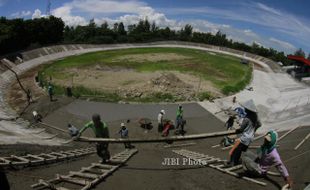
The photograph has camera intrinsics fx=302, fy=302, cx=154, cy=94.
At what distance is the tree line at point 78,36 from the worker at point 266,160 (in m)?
52.4

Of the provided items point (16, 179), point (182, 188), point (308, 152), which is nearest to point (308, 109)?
point (308, 152)

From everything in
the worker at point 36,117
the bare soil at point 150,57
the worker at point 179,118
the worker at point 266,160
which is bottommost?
the worker at point 36,117

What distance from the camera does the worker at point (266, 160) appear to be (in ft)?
28.3

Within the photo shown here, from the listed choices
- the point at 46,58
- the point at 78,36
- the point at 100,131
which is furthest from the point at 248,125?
the point at 78,36

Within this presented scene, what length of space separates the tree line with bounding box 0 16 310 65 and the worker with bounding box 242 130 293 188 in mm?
52442

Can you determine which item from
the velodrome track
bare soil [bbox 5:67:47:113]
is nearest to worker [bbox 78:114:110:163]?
the velodrome track

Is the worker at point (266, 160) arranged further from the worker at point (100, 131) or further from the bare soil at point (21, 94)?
the bare soil at point (21, 94)

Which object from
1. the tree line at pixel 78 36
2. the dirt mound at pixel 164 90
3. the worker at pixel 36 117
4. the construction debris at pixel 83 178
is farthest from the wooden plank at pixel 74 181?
the tree line at pixel 78 36

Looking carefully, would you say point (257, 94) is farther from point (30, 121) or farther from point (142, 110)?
point (30, 121)

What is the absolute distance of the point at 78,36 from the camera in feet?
320

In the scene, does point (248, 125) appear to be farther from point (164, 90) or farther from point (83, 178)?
point (164, 90)

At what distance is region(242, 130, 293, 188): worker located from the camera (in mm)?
8634

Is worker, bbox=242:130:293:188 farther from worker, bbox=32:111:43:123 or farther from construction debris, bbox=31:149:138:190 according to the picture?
worker, bbox=32:111:43:123

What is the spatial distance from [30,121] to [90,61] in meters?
34.3
